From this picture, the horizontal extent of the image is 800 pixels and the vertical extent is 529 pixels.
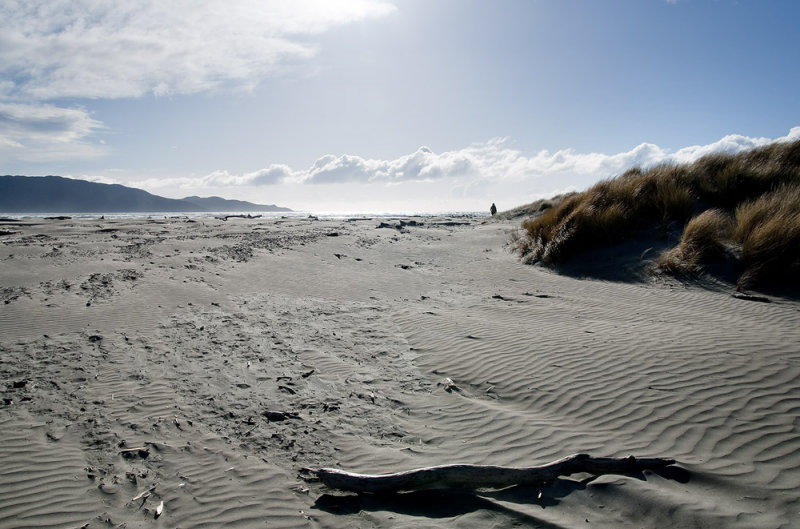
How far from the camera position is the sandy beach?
8.55 feet

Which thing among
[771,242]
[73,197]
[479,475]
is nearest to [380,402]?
[479,475]

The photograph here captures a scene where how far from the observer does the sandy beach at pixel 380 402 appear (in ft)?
8.55

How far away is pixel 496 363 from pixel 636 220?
25.8 ft

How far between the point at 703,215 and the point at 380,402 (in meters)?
8.55

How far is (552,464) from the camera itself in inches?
111

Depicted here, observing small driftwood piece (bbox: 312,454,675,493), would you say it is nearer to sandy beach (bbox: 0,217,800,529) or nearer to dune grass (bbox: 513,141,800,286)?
sandy beach (bbox: 0,217,800,529)

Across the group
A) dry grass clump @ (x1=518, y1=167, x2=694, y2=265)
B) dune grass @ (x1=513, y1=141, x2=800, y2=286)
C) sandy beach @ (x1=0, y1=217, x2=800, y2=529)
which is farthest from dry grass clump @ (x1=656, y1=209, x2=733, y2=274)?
dry grass clump @ (x1=518, y1=167, x2=694, y2=265)

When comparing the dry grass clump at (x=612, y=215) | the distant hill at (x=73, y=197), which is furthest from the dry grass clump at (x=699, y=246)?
the distant hill at (x=73, y=197)

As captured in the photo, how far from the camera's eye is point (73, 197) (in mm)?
119062

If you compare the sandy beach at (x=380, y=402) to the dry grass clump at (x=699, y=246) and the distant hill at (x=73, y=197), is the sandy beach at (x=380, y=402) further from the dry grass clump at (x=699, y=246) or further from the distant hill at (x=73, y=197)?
the distant hill at (x=73, y=197)

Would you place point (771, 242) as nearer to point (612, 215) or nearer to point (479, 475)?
point (612, 215)

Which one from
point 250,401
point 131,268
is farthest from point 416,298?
point 131,268

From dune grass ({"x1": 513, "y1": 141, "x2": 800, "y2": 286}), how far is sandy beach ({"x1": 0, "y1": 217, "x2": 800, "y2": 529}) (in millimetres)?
988

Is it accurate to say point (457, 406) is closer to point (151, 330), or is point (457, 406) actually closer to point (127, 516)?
point (127, 516)
